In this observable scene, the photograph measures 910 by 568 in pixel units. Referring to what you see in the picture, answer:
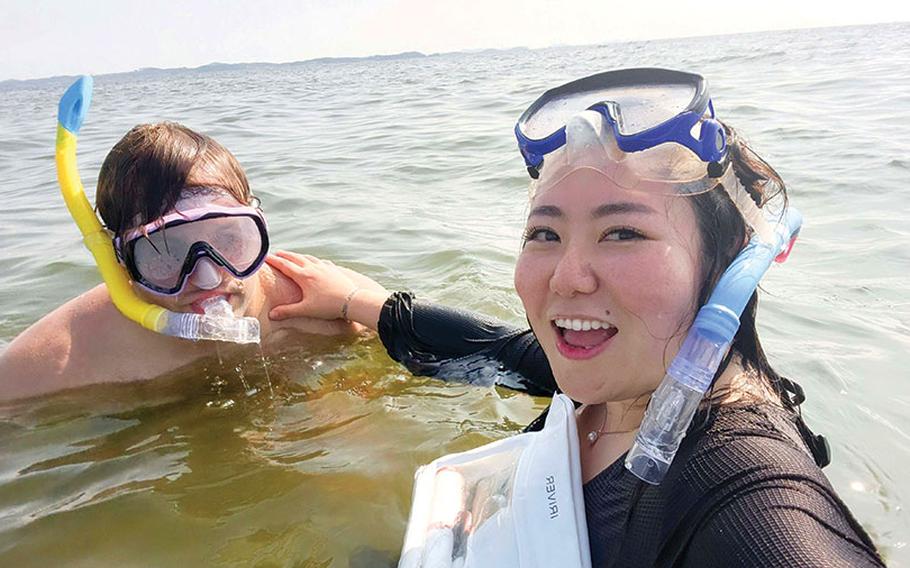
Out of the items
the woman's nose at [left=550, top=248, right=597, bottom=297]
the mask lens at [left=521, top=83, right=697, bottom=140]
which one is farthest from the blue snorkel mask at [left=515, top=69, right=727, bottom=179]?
the woman's nose at [left=550, top=248, right=597, bottom=297]

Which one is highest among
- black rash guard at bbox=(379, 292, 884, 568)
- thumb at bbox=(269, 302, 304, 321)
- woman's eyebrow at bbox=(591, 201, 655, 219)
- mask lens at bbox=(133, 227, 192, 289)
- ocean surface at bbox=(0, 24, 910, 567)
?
woman's eyebrow at bbox=(591, 201, 655, 219)

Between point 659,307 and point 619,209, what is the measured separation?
0.74 ft

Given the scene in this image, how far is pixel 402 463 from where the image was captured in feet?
9.62

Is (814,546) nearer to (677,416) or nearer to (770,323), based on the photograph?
(677,416)

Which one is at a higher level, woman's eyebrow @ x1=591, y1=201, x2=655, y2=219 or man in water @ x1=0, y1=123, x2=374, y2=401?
woman's eyebrow @ x1=591, y1=201, x2=655, y2=219

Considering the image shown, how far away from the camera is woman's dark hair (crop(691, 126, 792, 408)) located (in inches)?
64.2

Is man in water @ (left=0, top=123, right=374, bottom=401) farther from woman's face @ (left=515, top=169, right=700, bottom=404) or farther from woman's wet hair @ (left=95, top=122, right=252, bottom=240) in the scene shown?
woman's face @ (left=515, top=169, right=700, bottom=404)

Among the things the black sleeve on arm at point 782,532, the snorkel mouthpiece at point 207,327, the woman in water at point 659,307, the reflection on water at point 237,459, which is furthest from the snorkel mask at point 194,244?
the black sleeve on arm at point 782,532

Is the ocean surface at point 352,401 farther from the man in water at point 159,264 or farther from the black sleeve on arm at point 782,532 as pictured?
the black sleeve on arm at point 782,532

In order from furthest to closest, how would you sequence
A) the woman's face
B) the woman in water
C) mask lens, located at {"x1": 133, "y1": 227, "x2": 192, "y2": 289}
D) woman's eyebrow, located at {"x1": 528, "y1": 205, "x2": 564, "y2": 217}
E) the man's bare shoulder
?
the man's bare shoulder
mask lens, located at {"x1": 133, "y1": 227, "x2": 192, "y2": 289}
woman's eyebrow, located at {"x1": 528, "y1": 205, "x2": 564, "y2": 217}
the woman's face
the woman in water

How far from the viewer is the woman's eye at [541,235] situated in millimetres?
1761

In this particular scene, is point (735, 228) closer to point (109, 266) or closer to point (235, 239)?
point (235, 239)

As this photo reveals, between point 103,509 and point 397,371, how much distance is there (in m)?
1.43

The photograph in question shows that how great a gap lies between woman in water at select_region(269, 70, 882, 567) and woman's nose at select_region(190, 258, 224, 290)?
159 cm
